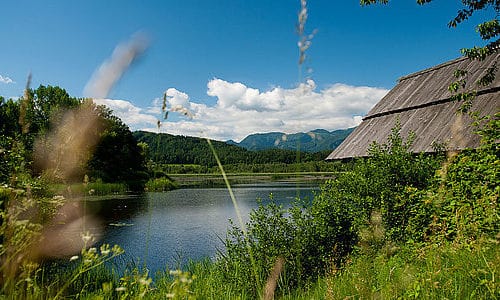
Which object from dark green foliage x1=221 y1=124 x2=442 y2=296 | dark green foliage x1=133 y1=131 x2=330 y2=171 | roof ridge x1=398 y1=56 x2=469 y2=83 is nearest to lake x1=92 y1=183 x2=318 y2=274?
dark green foliage x1=221 y1=124 x2=442 y2=296

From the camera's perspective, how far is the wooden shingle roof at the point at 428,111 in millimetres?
9539

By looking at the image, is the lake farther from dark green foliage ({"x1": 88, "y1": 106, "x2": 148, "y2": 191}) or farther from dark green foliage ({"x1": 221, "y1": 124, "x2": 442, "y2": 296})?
dark green foliage ({"x1": 88, "y1": 106, "x2": 148, "y2": 191})

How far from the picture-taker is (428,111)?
11469 millimetres

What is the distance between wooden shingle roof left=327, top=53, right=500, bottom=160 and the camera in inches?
376

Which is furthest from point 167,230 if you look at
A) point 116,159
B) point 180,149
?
point 116,159

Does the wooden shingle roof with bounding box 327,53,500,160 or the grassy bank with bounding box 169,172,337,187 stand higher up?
the wooden shingle roof with bounding box 327,53,500,160

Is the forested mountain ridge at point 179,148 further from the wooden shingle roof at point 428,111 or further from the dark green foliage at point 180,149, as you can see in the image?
the wooden shingle roof at point 428,111

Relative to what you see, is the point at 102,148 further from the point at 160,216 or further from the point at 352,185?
the point at 352,185

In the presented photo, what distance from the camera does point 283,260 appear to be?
5465mm

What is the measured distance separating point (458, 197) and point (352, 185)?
5.49 feet

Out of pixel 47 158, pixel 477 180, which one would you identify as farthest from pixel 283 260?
pixel 47 158

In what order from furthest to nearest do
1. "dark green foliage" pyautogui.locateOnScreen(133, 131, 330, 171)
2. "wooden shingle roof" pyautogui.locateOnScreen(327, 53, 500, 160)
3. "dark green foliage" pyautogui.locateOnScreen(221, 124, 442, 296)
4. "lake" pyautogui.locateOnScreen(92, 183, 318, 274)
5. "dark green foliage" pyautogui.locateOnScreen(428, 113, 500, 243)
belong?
"lake" pyautogui.locateOnScreen(92, 183, 318, 274) < "wooden shingle roof" pyautogui.locateOnScreen(327, 53, 500, 160) < "dark green foliage" pyautogui.locateOnScreen(221, 124, 442, 296) < "dark green foliage" pyautogui.locateOnScreen(428, 113, 500, 243) < "dark green foliage" pyautogui.locateOnScreen(133, 131, 330, 171)

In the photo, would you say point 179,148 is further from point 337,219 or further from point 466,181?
point 466,181

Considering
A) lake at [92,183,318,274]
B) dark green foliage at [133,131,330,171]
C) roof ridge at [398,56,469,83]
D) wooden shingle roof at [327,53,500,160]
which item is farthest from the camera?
roof ridge at [398,56,469,83]
